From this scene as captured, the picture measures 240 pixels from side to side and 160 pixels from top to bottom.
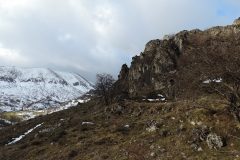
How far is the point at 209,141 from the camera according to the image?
39.3 meters

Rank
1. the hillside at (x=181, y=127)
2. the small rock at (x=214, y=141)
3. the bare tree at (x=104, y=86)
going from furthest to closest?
the bare tree at (x=104, y=86)
the small rock at (x=214, y=141)
the hillside at (x=181, y=127)

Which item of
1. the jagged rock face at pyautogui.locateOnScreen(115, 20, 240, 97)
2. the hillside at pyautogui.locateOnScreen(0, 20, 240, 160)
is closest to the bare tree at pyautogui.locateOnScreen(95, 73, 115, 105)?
the jagged rock face at pyautogui.locateOnScreen(115, 20, 240, 97)

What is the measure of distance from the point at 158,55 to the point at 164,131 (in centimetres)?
10833

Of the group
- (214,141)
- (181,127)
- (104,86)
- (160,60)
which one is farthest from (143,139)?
(160,60)

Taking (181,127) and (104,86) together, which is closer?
(181,127)

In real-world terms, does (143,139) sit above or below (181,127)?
below

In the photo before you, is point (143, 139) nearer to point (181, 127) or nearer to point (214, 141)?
point (181, 127)

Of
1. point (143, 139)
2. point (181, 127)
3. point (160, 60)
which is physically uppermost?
point (160, 60)

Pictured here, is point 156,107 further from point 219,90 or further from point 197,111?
point 219,90

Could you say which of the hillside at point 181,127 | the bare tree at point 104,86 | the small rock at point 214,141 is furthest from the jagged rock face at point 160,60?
the small rock at point 214,141

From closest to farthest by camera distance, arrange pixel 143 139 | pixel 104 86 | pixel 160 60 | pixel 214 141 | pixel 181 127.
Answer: pixel 214 141 < pixel 181 127 < pixel 143 139 < pixel 104 86 < pixel 160 60

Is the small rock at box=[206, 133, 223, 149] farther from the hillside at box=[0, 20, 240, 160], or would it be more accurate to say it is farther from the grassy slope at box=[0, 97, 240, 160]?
the grassy slope at box=[0, 97, 240, 160]

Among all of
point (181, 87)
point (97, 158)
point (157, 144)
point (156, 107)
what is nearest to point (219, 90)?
point (181, 87)

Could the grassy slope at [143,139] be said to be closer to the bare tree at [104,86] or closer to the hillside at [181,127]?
the hillside at [181,127]
